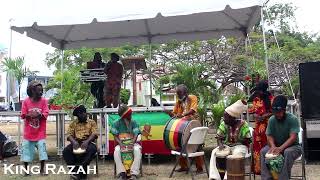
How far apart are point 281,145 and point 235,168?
66 cm

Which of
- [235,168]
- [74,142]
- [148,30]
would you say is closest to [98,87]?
[148,30]

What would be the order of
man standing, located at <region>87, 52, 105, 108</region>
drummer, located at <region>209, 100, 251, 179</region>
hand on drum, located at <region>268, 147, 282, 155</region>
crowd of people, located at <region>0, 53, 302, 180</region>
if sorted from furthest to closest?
man standing, located at <region>87, 52, 105, 108</region> → drummer, located at <region>209, 100, 251, 179</region> → crowd of people, located at <region>0, 53, 302, 180</region> → hand on drum, located at <region>268, 147, 282, 155</region>

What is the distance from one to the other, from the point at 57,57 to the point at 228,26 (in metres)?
17.2

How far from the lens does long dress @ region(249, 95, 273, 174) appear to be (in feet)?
22.9

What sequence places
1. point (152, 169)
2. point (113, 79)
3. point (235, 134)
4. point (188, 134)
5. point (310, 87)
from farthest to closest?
point (113, 79)
point (310, 87)
point (152, 169)
point (188, 134)
point (235, 134)

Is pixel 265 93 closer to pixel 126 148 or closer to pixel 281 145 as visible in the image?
pixel 281 145

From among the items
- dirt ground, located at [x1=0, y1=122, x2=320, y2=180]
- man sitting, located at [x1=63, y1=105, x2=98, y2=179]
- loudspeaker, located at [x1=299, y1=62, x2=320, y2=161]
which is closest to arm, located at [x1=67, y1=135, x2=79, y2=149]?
man sitting, located at [x1=63, y1=105, x2=98, y2=179]

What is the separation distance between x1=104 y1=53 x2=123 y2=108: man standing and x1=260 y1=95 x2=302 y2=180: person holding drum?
4543 mm

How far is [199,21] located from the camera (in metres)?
10.7

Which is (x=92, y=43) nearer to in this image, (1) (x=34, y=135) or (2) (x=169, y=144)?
(1) (x=34, y=135)

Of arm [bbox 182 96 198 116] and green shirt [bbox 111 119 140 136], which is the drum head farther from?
green shirt [bbox 111 119 140 136]

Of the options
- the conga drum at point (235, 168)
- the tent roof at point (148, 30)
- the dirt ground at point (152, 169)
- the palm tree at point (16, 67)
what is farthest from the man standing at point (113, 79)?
the conga drum at point (235, 168)

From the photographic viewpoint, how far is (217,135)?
20.9ft

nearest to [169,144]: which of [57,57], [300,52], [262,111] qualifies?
[262,111]
